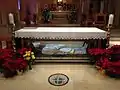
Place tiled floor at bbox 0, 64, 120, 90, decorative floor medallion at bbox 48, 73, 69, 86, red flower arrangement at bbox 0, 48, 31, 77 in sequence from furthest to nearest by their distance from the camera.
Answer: red flower arrangement at bbox 0, 48, 31, 77 → decorative floor medallion at bbox 48, 73, 69, 86 → tiled floor at bbox 0, 64, 120, 90

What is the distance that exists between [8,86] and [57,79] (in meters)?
0.93

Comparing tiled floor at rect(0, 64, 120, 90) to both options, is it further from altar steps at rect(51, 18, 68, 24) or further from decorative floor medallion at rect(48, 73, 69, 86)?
altar steps at rect(51, 18, 68, 24)

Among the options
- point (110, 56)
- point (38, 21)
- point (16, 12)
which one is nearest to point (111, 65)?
point (110, 56)

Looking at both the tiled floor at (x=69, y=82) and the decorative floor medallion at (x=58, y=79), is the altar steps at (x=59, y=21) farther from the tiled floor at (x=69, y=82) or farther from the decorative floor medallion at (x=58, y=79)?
the decorative floor medallion at (x=58, y=79)

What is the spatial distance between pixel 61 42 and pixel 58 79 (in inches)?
56.4

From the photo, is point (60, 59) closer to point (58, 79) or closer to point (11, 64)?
point (58, 79)

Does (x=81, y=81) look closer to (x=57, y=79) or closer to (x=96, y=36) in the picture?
(x=57, y=79)

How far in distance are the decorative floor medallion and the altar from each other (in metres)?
0.74

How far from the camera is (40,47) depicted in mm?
4480

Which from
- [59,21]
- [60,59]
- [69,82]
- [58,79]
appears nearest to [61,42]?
[60,59]

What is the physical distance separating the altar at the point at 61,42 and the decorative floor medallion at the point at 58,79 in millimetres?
737

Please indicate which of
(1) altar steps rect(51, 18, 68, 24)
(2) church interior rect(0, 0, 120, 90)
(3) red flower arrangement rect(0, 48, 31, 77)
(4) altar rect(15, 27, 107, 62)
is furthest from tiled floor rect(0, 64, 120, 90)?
(1) altar steps rect(51, 18, 68, 24)

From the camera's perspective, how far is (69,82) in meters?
3.11

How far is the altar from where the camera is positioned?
3934 millimetres
